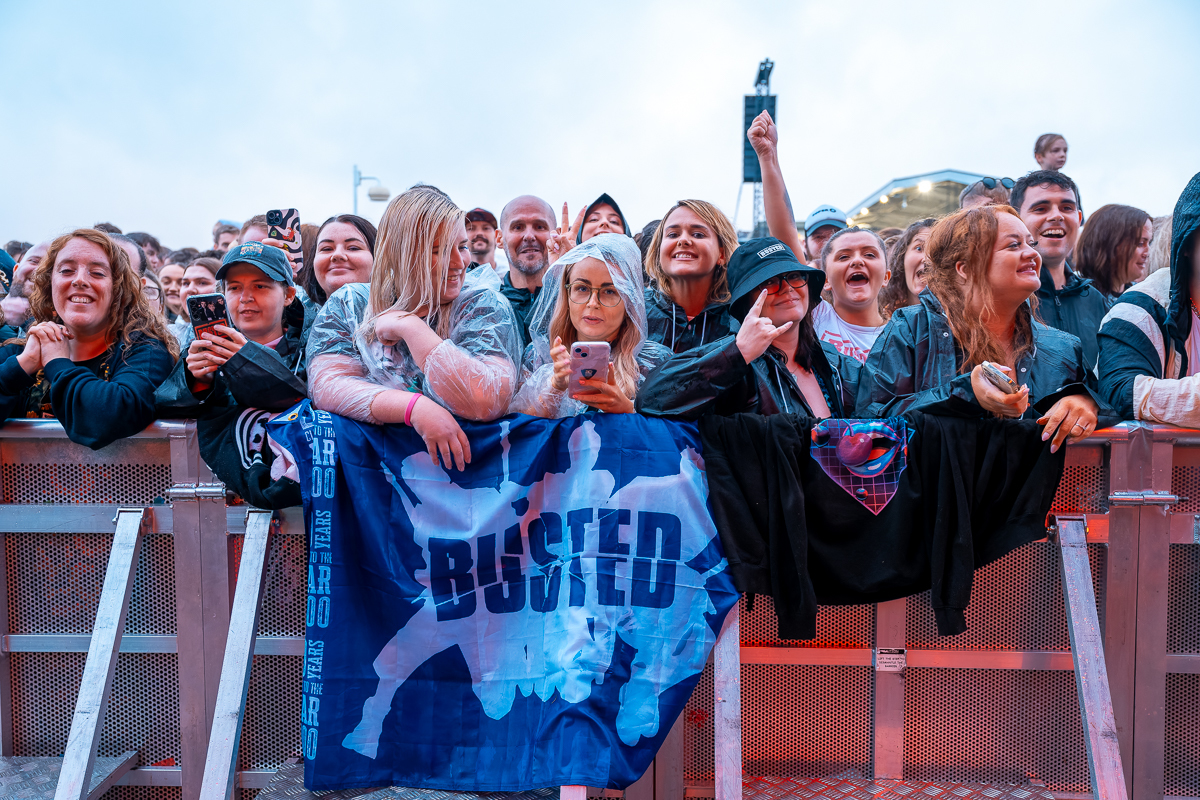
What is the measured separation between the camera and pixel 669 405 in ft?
8.36

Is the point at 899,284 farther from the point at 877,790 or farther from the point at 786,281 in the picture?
the point at 877,790

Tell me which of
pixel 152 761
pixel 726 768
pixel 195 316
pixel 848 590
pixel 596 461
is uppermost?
pixel 195 316

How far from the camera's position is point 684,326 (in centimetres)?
333

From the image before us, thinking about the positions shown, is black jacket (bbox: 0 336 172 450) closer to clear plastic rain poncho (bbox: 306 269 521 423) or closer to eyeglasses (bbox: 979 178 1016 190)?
clear plastic rain poncho (bbox: 306 269 521 423)

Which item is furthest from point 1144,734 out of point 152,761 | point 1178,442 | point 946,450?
point 152,761

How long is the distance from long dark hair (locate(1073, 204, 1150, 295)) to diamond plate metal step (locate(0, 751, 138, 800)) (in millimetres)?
5324

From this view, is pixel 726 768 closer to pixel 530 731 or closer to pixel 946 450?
pixel 530 731

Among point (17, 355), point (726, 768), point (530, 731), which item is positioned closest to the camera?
point (726, 768)


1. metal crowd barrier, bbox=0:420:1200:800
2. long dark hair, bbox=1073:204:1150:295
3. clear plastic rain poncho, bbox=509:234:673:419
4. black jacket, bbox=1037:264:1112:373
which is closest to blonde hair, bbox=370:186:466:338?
clear plastic rain poncho, bbox=509:234:673:419

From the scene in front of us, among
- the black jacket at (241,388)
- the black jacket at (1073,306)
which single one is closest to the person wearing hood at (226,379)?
the black jacket at (241,388)

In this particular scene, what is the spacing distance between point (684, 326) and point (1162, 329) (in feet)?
6.00

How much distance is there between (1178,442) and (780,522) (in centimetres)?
132

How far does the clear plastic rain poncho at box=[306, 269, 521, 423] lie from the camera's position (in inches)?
99.0

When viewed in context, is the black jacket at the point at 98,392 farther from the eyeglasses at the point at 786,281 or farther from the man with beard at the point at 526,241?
the eyeglasses at the point at 786,281
